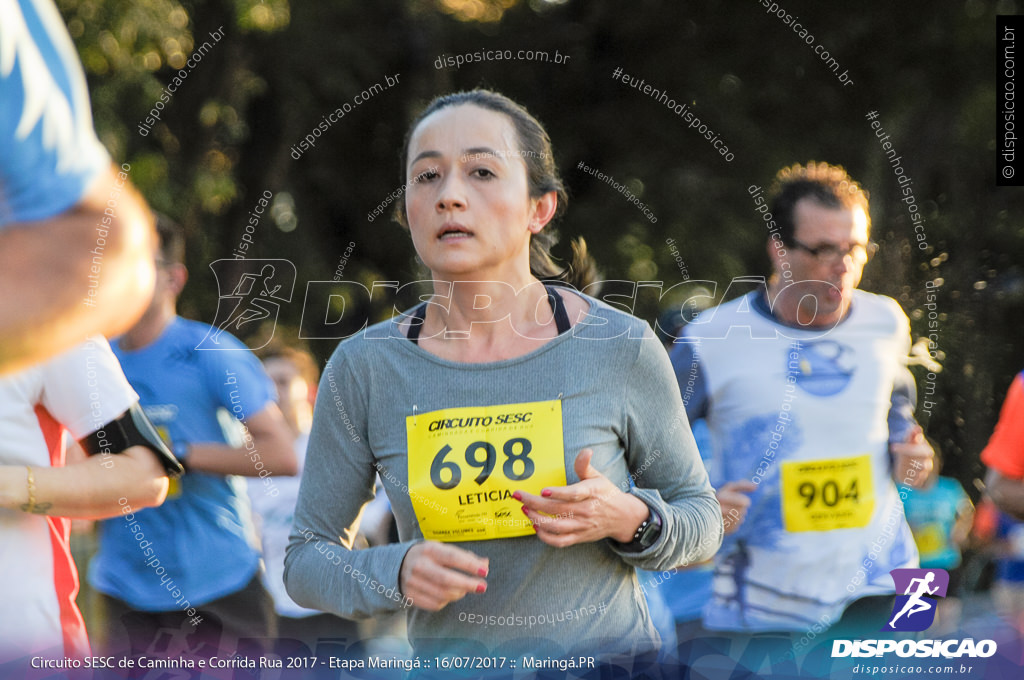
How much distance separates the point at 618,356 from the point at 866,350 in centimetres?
141

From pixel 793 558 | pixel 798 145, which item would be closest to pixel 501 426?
pixel 793 558

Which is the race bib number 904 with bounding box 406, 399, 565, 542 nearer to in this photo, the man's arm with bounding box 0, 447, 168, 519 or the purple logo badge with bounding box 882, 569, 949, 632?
the man's arm with bounding box 0, 447, 168, 519

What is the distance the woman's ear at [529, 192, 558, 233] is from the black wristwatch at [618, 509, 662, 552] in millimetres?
651

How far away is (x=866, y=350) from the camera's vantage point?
3.15 meters

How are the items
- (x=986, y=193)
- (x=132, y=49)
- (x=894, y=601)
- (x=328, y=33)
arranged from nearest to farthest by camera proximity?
1. (x=894, y=601)
2. (x=986, y=193)
3. (x=132, y=49)
4. (x=328, y=33)

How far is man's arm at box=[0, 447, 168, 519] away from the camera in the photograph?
204 centimetres

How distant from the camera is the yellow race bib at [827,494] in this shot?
3.07 metres

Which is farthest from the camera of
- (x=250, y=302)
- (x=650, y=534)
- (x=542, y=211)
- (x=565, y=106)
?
(x=565, y=106)

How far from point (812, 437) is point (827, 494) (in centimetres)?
17

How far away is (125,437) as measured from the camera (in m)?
2.11

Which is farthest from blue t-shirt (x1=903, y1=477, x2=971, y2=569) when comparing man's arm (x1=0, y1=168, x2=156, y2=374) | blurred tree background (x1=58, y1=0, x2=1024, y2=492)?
man's arm (x1=0, y1=168, x2=156, y2=374)

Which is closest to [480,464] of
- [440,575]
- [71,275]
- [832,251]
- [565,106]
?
[440,575]

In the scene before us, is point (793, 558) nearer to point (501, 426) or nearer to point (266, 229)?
point (501, 426)

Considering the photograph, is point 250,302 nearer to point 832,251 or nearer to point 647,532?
point 832,251
